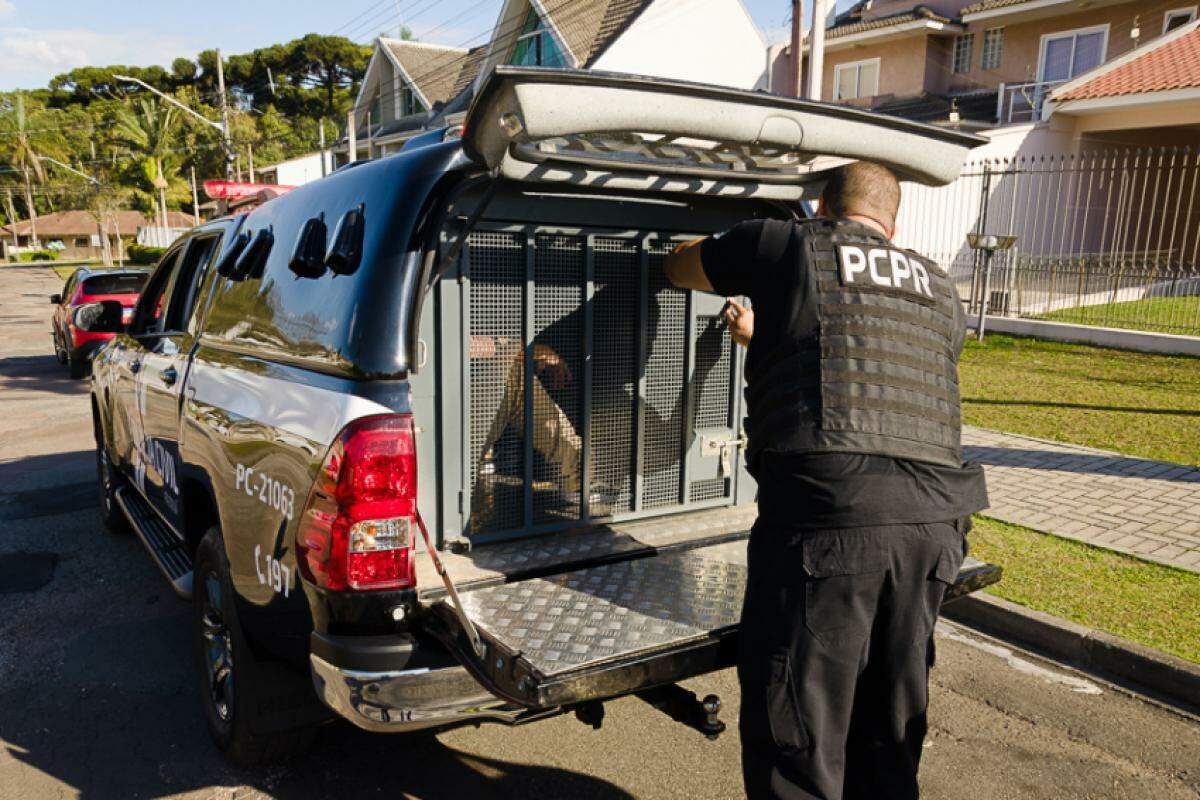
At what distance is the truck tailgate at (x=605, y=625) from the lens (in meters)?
2.37

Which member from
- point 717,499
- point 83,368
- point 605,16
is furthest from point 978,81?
point 717,499

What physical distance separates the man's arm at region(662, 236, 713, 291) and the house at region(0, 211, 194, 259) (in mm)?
77286

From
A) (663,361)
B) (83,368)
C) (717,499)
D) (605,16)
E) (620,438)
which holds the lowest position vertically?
(83,368)

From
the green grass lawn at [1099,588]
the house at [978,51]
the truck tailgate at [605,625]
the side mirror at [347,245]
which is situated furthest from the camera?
the house at [978,51]

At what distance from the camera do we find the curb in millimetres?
3932

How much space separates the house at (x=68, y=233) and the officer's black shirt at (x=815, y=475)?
256ft

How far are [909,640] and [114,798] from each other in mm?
2768

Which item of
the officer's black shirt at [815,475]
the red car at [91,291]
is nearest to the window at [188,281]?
the officer's black shirt at [815,475]

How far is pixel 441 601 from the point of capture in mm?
2631

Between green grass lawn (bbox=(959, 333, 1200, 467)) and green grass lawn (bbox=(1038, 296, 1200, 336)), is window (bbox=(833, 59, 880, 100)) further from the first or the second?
green grass lawn (bbox=(959, 333, 1200, 467))

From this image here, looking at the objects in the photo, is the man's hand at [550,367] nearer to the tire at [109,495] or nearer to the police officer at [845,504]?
the police officer at [845,504]

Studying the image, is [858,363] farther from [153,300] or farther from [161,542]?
[153,300]

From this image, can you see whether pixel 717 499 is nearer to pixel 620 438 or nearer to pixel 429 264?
pixel 620 438

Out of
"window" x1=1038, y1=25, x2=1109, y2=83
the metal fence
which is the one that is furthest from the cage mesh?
"window" x1=1038, y1=25, x2=1109, y2=83
